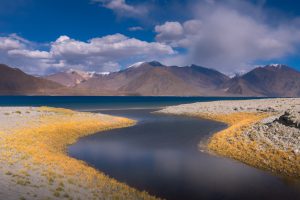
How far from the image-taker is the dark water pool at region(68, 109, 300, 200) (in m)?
22.2

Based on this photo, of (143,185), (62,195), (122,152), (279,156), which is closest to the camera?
(62,195)

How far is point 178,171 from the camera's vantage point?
91.0ft

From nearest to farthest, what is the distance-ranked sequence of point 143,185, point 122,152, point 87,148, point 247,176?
1. point 143,185
2. point 247,176
3. point 122,152
4. point 87,148

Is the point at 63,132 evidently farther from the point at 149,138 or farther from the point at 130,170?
the point at 130,170

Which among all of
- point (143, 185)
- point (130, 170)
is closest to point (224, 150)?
point (130, 170)

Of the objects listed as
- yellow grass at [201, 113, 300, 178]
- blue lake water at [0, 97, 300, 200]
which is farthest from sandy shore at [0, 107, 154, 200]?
yellow grass at [201, 113, 300, 178]

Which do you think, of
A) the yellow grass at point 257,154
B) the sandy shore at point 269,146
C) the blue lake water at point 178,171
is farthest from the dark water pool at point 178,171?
the sandy shore at point 269,146

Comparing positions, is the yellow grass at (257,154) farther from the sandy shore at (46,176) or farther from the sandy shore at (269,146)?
the sandy shore at (46,176)

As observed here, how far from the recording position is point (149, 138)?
47.5m

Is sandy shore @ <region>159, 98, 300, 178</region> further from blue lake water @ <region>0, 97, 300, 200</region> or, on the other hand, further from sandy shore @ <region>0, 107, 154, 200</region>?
sandy shore @ <region>0, 107, 154, 200</region>

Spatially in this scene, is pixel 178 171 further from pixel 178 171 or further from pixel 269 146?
pixel 269 146

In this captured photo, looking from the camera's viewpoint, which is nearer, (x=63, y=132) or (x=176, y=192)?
(x=176, y=192)

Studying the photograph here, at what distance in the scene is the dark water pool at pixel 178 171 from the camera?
22.2 m

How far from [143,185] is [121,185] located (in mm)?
1925
